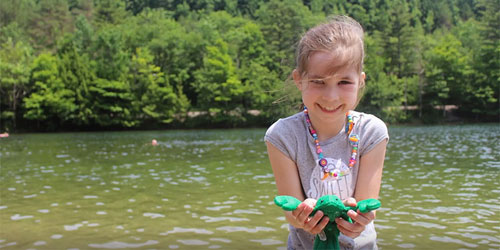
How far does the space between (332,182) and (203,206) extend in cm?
762

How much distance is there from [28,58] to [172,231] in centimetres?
5300

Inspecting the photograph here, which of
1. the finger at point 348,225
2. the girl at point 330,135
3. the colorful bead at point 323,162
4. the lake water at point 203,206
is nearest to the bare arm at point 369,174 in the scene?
the girl at point 330,135

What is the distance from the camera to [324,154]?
2.38 m

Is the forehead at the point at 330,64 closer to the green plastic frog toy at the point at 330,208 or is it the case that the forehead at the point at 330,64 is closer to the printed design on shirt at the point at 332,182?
the printed design on shirt at the point at 332,182

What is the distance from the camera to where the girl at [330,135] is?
89.8 inches

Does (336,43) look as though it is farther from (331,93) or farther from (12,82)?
(12,82)

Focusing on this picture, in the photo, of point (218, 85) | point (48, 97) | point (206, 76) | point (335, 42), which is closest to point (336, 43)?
point (335, 42)

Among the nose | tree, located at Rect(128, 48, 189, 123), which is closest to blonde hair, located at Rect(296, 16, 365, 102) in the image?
the nose

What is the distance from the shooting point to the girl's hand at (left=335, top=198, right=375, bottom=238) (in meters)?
2.04

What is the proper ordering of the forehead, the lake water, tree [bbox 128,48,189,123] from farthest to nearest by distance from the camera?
tree [bbox 128,48,189,123], the lake water, the forehead

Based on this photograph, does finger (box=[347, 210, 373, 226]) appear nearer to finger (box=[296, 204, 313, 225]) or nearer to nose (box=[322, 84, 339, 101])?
finger (box=[296, 204, 313, 225])

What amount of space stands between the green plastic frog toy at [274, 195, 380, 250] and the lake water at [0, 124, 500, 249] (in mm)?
4735

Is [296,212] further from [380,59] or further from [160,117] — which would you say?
[380,59]

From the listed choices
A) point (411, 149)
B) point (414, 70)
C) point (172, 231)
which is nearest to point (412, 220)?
point (172, 231)
